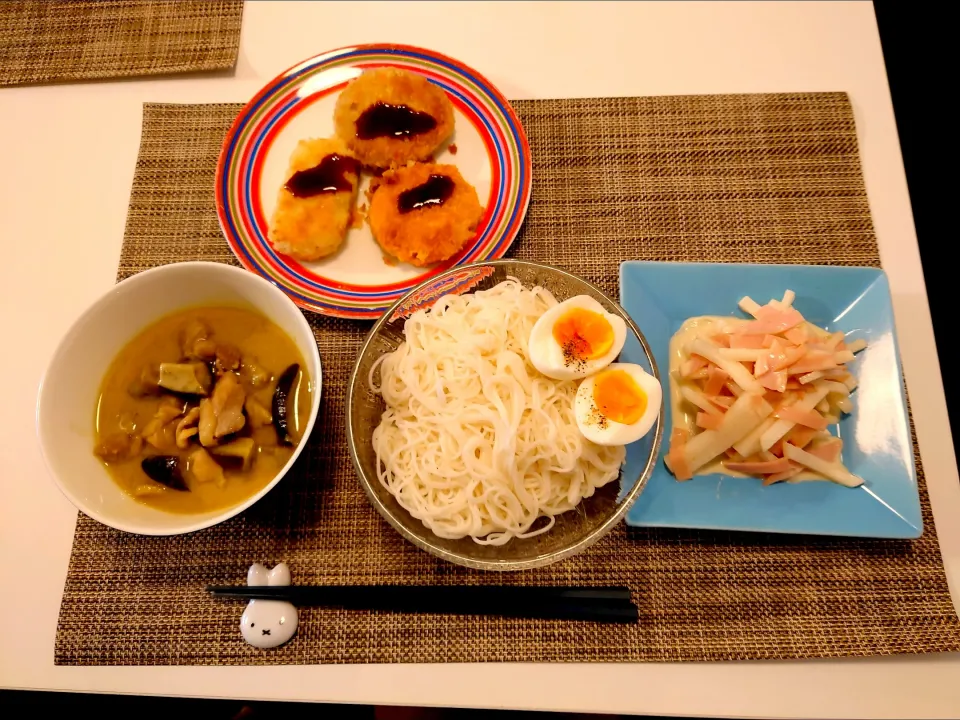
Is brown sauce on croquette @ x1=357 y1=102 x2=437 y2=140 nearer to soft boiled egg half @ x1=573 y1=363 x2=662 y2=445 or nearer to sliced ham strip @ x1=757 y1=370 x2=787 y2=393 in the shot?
soft boiled egg half @ x1=573 y1=363 x2=662 y2=445

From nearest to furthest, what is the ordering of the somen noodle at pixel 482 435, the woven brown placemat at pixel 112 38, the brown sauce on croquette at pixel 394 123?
the somen noodle at pixel 482 435, the brown sauce on croquette at pixel 394 123, the woven brown placemat at pixel 112 38

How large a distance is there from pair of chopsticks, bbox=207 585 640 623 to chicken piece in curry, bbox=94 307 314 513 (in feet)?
1.08

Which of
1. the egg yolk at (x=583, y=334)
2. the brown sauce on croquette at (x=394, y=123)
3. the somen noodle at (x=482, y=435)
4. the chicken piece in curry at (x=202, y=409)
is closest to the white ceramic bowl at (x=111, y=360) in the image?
the chicken piece in curry at (x=202, y=409)

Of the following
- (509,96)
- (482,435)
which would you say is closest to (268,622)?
(482,435)

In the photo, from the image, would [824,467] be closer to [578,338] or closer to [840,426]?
[840,426]

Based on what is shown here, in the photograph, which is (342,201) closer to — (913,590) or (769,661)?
(769,661)

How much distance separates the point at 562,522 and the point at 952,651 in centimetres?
107

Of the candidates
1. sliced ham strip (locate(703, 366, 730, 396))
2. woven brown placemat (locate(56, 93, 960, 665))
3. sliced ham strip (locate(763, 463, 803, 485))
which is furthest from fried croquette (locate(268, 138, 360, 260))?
sliced ham strip (locate(763, 463, 803, 485))

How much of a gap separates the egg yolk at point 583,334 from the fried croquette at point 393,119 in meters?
0.81

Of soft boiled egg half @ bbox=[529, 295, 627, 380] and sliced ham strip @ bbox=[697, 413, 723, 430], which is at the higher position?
soft boiled egg half @ bbox=[529, 295, 627, 380]

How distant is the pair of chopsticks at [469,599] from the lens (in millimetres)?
1507

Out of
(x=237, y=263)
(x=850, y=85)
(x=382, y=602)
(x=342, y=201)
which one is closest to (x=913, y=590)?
(x=382, y=602)

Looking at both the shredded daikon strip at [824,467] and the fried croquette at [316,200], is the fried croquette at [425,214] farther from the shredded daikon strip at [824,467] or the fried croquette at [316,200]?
the shredded daikon strip at [824,467]

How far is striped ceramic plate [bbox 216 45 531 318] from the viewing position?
1785 mm
